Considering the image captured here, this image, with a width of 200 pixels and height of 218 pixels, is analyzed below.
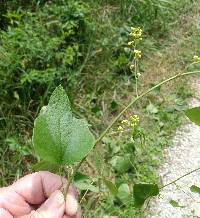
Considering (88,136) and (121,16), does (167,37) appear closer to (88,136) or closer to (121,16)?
(121,16)

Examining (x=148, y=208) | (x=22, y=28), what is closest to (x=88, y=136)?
(x=148, y=208)

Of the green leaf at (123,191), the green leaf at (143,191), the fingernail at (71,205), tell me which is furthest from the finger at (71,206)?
the green leaf at (123,191)

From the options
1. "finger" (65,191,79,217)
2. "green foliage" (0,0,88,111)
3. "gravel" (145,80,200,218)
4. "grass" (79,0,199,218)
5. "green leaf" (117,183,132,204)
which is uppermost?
"finger" (65,191,79,217)

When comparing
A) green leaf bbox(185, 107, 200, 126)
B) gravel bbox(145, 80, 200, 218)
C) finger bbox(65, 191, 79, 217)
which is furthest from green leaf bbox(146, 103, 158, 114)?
green leaf bbox(185, 107, 200, 126)

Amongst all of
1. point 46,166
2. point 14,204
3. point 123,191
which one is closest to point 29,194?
point 14,204

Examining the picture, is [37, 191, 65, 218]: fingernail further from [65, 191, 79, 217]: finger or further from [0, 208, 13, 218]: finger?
[0, 208, 13, 218]: finger

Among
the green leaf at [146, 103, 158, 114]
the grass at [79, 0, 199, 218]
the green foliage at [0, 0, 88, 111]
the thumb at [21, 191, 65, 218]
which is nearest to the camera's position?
the thumb at [21, 191, 65, 218]
